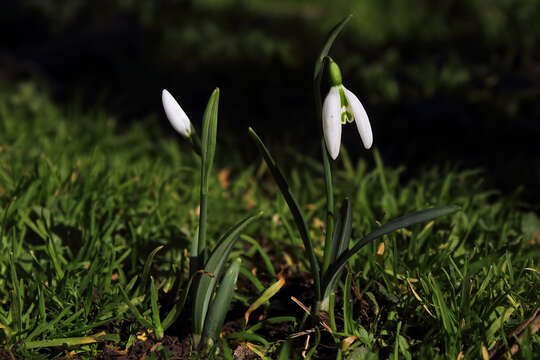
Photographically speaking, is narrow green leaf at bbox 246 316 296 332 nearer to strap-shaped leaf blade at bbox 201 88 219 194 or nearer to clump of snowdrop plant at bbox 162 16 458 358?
clump of snowdrop plant at bbox 162 16 458 358

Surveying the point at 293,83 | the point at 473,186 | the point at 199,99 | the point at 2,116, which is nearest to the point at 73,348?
the point at 473,186

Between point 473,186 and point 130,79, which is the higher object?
point 130,79

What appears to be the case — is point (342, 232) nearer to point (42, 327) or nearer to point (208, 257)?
point (208, 257)

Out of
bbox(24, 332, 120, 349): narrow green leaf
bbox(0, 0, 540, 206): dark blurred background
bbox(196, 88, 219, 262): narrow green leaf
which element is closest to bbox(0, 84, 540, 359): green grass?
bbox(24, 332, 120, 349): narrow green leaf

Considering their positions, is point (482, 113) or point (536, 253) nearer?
point (536, 253)

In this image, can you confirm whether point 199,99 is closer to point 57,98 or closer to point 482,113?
point 57,98

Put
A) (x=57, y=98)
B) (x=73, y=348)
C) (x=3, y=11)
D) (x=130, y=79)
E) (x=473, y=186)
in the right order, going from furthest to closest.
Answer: (x=3, y=11) < (x=130, y=79) < (x=57, y=98) < (x=473, y=186) < (x=73, y=348)

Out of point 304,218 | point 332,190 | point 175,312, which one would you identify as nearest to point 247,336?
point 175,312

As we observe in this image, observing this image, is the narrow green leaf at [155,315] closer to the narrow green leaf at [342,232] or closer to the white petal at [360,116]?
the narrow green leaf at [342,232]
